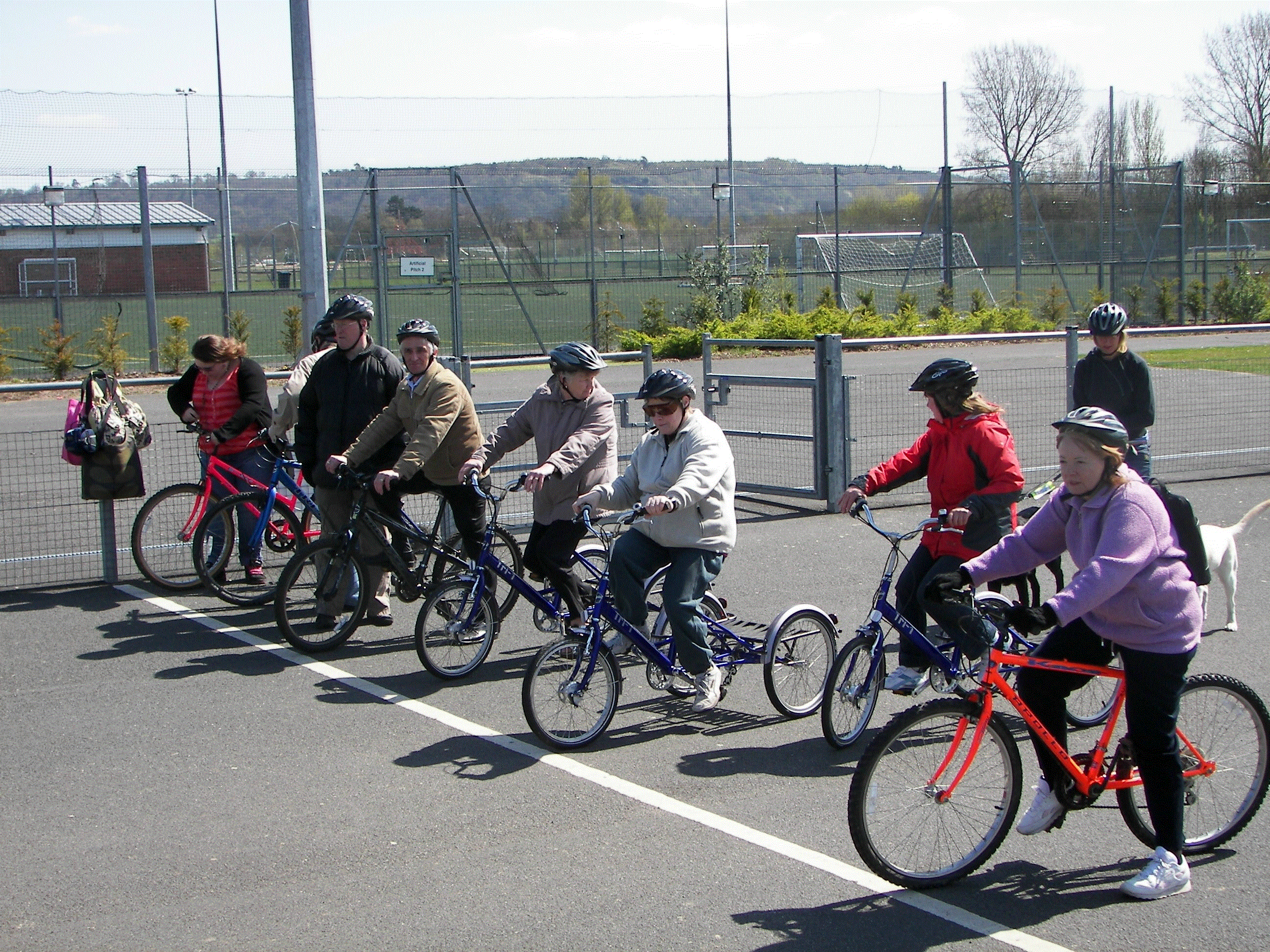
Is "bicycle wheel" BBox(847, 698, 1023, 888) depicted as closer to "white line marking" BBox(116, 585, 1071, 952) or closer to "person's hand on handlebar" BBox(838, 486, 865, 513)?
"white line marking" BBox(116, 585, 1071, 952)

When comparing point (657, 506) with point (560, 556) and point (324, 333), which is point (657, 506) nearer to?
point (560, 556)

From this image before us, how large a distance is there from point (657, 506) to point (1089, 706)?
234 centimetres

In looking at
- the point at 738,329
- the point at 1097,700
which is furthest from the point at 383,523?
the point at 738,329

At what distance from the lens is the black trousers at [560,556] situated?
692cm

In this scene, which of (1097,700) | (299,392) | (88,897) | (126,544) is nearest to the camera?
(88,897)

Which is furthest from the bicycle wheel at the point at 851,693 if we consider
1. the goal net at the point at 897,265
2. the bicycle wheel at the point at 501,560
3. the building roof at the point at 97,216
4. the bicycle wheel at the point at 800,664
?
the goal net at the point at 897,265

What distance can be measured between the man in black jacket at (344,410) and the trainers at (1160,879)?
4.83 m

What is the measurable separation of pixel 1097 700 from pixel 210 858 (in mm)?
4024

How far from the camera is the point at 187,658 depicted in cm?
755

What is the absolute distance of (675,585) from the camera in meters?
6.09

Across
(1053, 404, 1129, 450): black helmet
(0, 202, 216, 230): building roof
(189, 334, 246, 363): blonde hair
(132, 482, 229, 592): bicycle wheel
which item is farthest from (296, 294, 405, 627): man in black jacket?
(0, 202, 216, 230): building roof

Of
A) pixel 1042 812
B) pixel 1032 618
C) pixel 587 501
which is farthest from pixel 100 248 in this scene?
pixel 1032 618

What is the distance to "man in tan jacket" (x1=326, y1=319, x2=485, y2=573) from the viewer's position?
7.61 meters

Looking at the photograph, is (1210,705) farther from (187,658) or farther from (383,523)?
(187,658)
